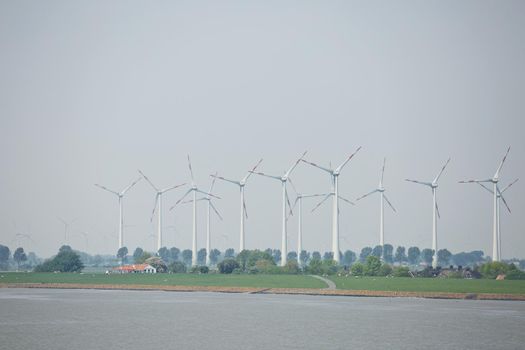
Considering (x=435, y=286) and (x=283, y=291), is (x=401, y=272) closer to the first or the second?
(x=435, y=286)

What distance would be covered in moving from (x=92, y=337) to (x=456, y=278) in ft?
379

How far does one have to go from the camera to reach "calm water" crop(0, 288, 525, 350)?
77875mm

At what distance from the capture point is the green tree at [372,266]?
194 metres

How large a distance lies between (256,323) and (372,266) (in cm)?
10079

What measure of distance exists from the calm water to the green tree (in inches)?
2339

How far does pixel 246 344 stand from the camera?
77.2 m

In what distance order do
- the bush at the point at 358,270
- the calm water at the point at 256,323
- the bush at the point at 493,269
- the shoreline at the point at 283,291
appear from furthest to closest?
the bush at the point at 358,270 < the bush at the point at 493,269 < the shoreline at the point at 283,291 < the calm water at the point at 256,323

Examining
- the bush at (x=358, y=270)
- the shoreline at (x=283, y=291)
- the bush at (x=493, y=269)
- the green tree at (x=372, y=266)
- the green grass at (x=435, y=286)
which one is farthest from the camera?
the bush at (x=358, y=270)

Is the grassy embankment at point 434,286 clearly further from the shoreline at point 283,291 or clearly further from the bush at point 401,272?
the bush at point 401,272

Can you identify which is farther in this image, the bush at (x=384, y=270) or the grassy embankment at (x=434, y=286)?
the bush at (x=384, y=270)

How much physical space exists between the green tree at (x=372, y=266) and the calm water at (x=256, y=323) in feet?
195

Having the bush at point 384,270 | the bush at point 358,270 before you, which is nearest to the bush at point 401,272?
the bush at point 384,270

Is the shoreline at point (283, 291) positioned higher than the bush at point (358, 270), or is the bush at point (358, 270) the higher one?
the bush at point (358, 270)

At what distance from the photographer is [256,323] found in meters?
95.9
